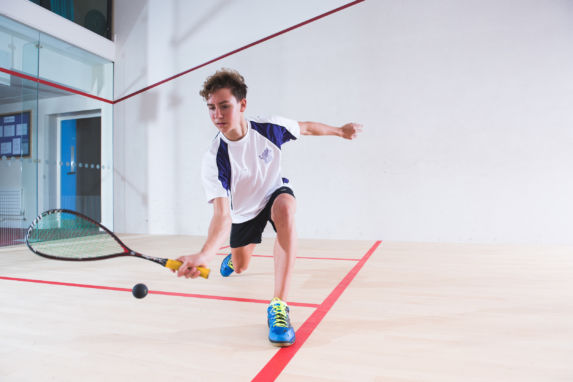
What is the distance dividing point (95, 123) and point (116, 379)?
438cm

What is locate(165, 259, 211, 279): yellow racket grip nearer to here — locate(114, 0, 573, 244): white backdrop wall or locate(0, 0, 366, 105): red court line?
locate(114, 0, 573, 244): white backdrop wall

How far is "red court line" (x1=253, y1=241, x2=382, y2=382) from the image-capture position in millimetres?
901

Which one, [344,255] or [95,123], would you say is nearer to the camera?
[344,255]

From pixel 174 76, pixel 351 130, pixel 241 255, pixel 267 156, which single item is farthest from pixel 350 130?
pixel 174 76

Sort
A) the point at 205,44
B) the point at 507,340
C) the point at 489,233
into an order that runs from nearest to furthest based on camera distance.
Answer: the point at 507,340
the point at 489,233
the point at 205,44

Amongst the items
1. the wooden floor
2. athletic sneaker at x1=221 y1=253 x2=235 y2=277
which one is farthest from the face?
athletic sneaker at x1=221 y1=253 x2=235 y2=277

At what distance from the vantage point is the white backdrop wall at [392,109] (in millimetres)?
3416

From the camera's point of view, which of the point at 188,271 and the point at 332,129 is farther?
the point at 332,129

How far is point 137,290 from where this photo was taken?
3.02 ft

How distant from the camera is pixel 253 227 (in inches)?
60.2

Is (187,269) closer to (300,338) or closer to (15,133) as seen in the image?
(300,338)

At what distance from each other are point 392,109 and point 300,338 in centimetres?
308

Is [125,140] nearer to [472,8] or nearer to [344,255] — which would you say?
[344,255]

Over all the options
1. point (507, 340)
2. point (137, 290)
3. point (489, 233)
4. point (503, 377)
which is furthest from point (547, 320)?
point (489, 233)
